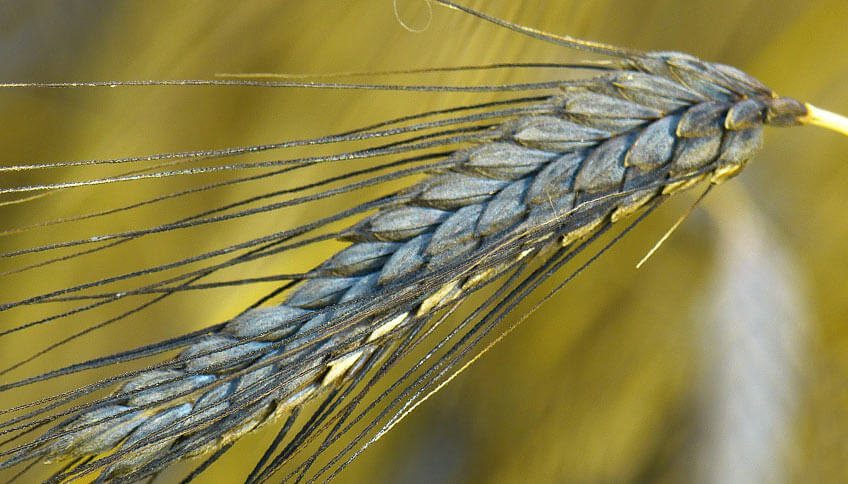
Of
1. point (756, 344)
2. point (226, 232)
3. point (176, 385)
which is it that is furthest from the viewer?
point (226, 232)

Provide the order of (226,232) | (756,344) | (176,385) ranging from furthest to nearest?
(226,232)
(756,344)
(176,385)

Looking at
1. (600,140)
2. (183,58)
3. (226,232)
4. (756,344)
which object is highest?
(183,58)

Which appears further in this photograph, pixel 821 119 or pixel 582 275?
pixel 582 275

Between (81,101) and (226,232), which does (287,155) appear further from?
(81,101)

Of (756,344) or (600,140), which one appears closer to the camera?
(600,140)

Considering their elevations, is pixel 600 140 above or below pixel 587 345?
above

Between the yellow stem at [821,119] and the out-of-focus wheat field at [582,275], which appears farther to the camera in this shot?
the out-of-focus wheat field at [582,275]

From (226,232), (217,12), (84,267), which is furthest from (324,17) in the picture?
(84,267)

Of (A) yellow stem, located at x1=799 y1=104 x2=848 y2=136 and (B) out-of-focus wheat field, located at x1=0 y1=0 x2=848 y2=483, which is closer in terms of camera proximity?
(A) yellow stem, located at x1=799 y1=104 x2=848 y2=136
